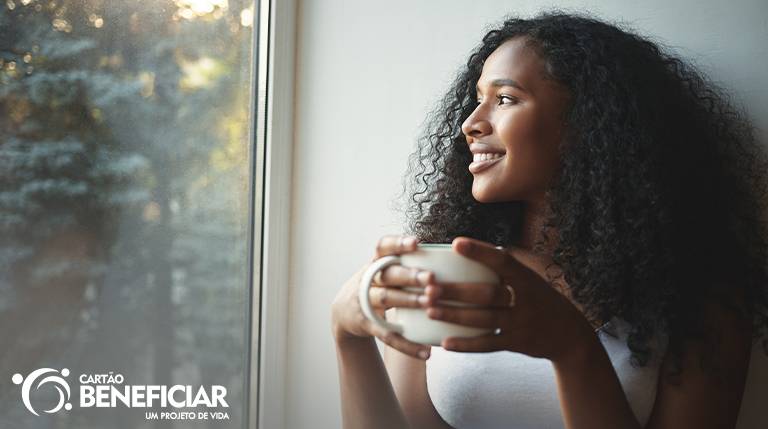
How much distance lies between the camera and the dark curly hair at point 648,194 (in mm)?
944

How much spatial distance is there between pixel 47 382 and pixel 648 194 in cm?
90

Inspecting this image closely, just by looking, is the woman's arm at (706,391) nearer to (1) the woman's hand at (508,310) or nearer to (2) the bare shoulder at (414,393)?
(1) the woman's hand at (508,310)

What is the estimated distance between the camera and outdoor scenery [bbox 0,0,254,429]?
1.09 metres

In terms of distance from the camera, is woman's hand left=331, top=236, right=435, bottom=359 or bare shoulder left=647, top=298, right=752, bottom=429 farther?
bare shoulder left=647, top=298, right=752, bottom=429

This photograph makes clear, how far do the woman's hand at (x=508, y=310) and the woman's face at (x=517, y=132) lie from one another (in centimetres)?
32

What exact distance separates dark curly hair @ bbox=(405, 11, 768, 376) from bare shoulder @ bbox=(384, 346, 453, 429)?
23 cm

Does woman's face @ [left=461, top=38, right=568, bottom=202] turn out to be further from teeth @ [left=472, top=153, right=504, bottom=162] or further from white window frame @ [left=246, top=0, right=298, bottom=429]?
white window frame @ [left=246, top=0, right=298, bottom=429]

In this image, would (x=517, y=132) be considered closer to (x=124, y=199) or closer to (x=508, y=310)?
(x=508, y=310)

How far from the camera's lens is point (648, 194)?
3.11ft

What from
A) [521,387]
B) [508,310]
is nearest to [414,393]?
[521,387]

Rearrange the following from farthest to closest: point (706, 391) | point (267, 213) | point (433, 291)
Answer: point (267, 213) < point (706, 391) < point (433, 291)

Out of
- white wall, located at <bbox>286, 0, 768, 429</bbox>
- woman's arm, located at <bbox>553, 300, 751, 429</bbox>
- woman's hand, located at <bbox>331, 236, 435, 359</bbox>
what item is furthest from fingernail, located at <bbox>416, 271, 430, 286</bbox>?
white wall, located at <bbox>286, 0, 768, 429</bbox>

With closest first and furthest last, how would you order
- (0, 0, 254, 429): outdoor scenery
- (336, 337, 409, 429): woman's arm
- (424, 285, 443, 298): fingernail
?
1. (424, 285, 443, 298): fingernail
2. (336, 337, 409, 429): woman's arm
3. (0, 0, 254, 429): outdoor scenery

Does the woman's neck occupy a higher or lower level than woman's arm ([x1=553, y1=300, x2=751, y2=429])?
higher
